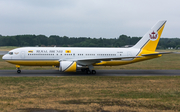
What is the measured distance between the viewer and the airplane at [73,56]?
24.8 meters

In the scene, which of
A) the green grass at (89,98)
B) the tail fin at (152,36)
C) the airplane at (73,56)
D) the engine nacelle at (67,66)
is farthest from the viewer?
the tail fin at (152,36)

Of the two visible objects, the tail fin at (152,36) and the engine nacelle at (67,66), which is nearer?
the engine nacelle at (67,66)

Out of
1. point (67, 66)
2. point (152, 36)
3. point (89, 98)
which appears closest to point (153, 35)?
point (152, 36)

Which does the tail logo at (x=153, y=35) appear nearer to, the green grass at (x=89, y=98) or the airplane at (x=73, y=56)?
the airplane at (x=73, y=56)

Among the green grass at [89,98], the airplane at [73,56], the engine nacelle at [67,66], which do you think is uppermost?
the airplane at [73,56]

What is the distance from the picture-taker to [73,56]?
86.0ft

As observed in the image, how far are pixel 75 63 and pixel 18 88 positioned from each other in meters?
9.42

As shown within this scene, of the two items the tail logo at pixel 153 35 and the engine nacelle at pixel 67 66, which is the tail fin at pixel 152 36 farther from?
the engine nacelle at pixel 67 66

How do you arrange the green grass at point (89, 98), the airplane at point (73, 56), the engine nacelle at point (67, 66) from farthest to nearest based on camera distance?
the airplane at point (73, 56) < the engine nacelle at point (67, 66) < the green grass at point (89, 98)

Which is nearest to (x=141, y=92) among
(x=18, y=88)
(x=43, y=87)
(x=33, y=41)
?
(x=43, y=87)

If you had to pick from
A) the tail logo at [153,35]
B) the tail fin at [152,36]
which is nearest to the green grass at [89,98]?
the tail fin at [152,36]

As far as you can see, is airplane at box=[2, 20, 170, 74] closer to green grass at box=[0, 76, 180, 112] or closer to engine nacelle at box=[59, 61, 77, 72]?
engine nacelle at box=[59, 61, 77, 72]

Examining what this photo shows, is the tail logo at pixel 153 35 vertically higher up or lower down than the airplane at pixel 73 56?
higher up

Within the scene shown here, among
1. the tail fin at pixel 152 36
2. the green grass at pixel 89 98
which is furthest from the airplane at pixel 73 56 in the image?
the green grass at pixel 89 98
